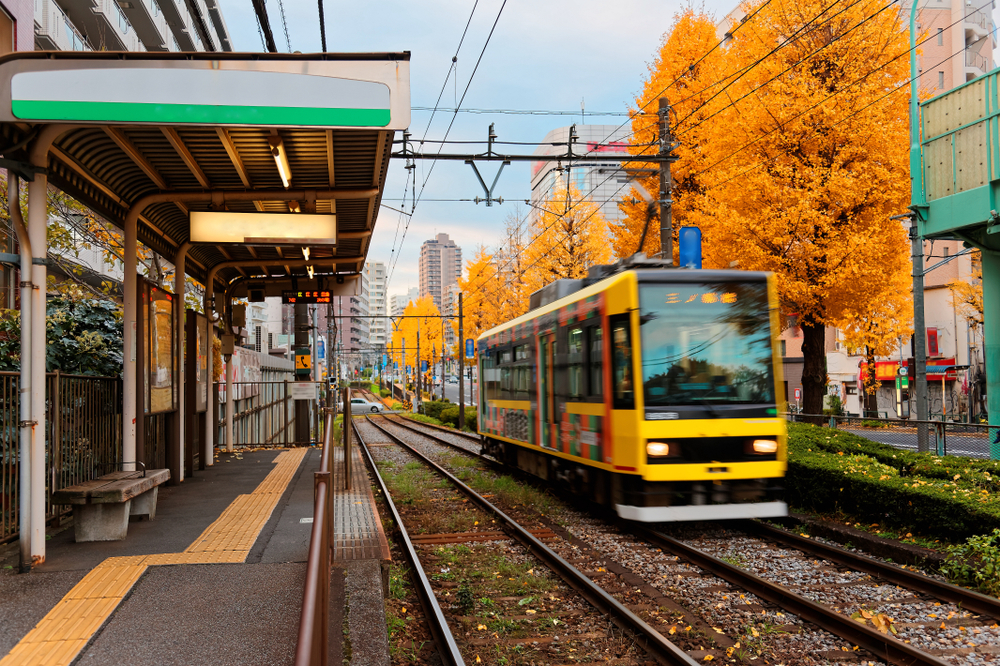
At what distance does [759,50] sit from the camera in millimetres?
16312

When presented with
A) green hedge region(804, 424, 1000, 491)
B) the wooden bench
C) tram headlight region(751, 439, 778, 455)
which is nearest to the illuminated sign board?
the wooden bench

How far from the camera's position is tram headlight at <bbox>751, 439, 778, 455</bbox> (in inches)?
354

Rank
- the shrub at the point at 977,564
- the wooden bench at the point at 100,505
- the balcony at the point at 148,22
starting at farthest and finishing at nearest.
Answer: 1. the balcony at the point at 148,22
2. the wooden bench at the point at 100,505
3. the shrub at the point at 977,564

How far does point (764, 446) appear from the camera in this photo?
29.6 ft

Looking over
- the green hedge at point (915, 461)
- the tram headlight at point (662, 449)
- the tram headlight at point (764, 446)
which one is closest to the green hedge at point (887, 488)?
the green hedge at point (915, 461)

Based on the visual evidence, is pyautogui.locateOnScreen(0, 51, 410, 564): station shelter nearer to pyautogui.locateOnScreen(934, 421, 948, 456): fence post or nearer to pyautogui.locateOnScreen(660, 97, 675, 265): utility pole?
pyautogui.locateOnScreen(660, 97, 675, 265): utility pole

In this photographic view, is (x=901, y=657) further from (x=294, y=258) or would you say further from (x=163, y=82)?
(x=294, y=258)

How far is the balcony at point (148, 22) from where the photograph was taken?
27094 mm

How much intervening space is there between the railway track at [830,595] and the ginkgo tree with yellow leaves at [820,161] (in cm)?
812

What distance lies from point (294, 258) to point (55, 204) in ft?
13.2

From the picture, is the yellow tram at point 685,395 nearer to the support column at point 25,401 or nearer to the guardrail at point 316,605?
the guardrail at point 316,605

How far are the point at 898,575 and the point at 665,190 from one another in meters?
8.96

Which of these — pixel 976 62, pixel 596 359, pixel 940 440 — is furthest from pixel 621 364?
pixel 976 62

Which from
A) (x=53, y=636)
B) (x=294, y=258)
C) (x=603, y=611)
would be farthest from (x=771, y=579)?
(x=294, y=258)
